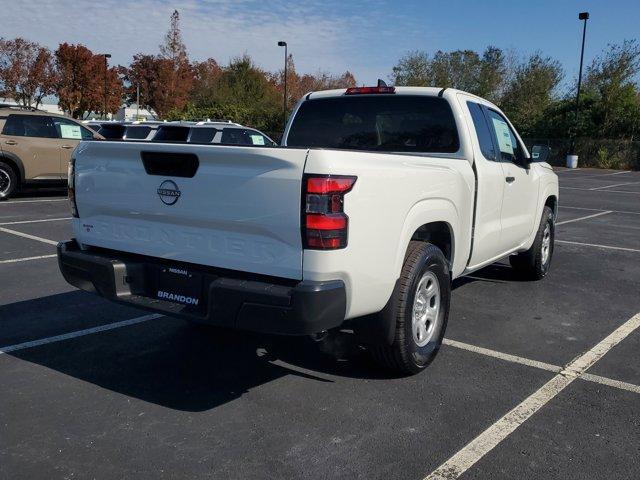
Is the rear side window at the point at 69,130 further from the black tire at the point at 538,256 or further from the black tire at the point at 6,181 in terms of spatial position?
the black tire at the point at 538,256

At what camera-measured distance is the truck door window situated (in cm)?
559

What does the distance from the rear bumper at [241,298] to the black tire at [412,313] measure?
1.98 feet

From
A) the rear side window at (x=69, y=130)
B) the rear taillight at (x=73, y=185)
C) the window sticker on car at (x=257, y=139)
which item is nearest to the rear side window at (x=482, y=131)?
the rear taillight at (x=73, y=185)

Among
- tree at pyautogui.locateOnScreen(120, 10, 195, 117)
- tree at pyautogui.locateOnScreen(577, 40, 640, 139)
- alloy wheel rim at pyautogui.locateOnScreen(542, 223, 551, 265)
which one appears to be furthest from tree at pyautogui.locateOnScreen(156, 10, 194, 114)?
alloy wheel rim at pyautogui.locateOnScreen(542, 223, 551, 265)

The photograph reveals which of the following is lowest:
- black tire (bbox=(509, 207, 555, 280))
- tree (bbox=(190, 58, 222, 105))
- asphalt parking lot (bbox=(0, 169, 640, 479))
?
asphalt parking lot (bbox=(0, 169, 640, 479))

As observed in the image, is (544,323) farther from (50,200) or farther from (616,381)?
(50,200)

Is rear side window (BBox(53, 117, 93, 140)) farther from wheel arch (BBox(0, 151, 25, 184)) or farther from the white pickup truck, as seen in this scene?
the white pickup truck

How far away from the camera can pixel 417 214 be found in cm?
381

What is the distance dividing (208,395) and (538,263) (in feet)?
14.4

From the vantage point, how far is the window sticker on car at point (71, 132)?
13.8m

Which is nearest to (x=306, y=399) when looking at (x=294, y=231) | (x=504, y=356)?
(x=294, y=231)

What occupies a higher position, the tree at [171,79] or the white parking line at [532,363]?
the tree at [171,79]

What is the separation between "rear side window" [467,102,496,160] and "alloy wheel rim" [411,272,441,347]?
1.45 m

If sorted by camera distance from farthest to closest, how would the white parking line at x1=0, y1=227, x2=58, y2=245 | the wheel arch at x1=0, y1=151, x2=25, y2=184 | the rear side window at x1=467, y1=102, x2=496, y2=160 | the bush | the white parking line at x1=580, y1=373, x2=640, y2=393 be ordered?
the bush
the wheel arch at x1=0, y1=151, x2=25, y2=184
the white parking line at x1=0, y1=227, x2=58, y2=245
the rear side window at x1=467, y1=102, x2=496, y2=160
the white parking line at x1=580, y1=373, x2=640, y2=393
